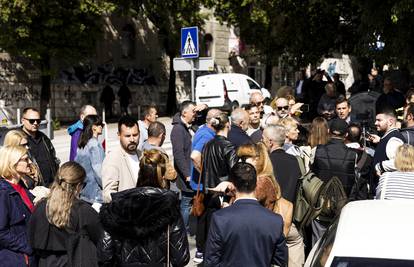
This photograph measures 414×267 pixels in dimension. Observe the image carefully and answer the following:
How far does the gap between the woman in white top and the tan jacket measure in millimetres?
2309

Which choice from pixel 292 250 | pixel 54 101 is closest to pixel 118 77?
pixel 54 101

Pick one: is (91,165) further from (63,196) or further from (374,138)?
(374,138)

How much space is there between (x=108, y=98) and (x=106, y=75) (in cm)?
183

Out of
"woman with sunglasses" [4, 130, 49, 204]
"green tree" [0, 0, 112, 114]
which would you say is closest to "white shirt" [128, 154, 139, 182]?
"woman with sunglasses" [4, 130, 49, 204]

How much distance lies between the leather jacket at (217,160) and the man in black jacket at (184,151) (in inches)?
51.6

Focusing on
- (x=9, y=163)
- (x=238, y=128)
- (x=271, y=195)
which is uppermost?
(x=238, y=128)

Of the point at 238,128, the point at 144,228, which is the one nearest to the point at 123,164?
the point at 144,228

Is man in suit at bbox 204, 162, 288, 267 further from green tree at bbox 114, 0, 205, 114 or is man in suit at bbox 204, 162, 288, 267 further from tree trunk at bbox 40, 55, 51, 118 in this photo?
green tree at bbox 114, 0, 205, 114

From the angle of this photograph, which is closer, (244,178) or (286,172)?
(244,178)

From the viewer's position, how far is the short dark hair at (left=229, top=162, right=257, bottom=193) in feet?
16.0

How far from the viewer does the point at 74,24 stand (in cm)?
2750

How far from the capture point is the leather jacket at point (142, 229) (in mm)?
5043

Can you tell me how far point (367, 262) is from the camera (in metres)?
3.82

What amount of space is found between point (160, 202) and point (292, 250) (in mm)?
1746
